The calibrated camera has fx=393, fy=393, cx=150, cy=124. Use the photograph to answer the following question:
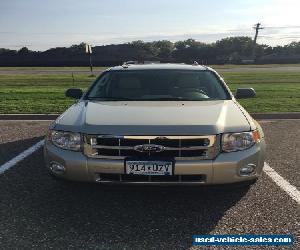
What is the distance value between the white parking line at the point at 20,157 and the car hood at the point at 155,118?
1.58m

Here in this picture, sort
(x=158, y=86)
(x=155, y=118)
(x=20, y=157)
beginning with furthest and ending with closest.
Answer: (x=20, y=157) → (x=158, y=86) → (x=155, y=118)

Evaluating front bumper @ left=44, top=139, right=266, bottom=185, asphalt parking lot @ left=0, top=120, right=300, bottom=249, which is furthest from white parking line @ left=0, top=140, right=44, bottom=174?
front bumper @ left=44, top=139, right=266, bottom=185

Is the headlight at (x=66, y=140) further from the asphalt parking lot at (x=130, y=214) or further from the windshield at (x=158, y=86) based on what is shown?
the windshield at (x=158, y=86)

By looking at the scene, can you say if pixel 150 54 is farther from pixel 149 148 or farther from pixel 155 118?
pixel 149 148

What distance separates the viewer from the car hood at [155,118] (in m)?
3.64

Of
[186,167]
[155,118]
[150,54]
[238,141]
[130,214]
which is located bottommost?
[150,54]

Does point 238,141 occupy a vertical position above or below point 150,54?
above

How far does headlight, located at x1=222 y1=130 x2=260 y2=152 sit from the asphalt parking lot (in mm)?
390

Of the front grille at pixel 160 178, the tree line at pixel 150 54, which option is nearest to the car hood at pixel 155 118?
the front grille at pixel 160 178

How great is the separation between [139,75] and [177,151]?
6.47ft

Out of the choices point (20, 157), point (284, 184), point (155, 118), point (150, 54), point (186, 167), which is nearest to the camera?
point (186, 167)

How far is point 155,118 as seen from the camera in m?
3.86

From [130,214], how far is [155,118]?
97 centimetres

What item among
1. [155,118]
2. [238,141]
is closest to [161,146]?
[155,118]
